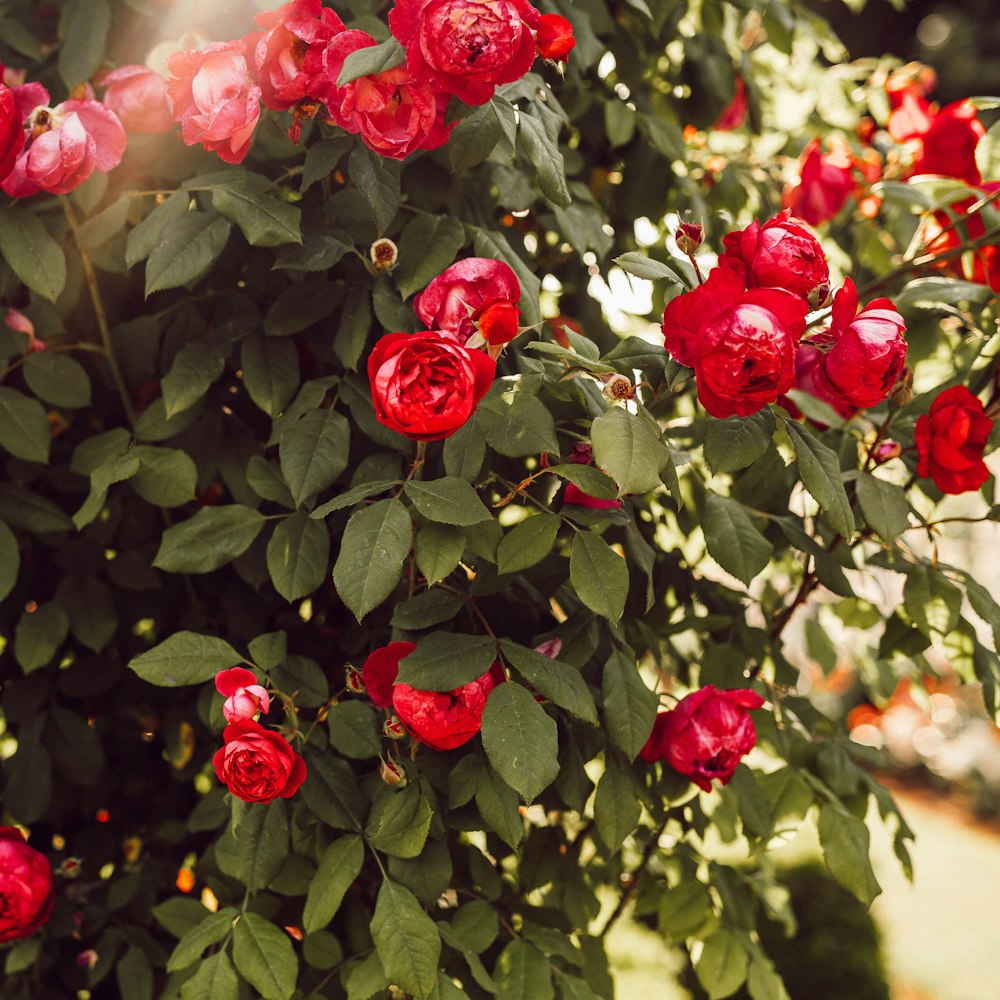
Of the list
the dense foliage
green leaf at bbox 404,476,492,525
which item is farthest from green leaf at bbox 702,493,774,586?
green leaf at bbox 404,476,492,525

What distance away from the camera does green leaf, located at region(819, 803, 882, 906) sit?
114cm

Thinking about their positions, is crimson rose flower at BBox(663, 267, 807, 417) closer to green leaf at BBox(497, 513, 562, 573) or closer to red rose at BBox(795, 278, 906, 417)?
red rose at BBox(795, 278, 906, 417)

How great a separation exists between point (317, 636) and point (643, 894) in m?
0.63

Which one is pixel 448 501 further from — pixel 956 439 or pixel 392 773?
pixel 956 439

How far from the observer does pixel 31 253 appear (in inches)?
41.9

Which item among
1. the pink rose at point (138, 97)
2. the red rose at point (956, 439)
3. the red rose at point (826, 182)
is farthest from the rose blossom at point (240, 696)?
the red rose at point (826, 182)

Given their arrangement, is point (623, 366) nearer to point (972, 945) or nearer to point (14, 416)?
point (14, 416)

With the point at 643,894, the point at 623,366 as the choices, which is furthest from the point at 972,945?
the point at 623,366

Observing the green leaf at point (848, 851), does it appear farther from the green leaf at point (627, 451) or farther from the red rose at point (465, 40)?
the red rose at point (465, 40)

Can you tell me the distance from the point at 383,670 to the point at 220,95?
0.61m

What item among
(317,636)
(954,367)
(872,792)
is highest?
(954,367)

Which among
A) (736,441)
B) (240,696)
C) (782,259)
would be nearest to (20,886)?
(240,696)

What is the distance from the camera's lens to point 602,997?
1279 mm

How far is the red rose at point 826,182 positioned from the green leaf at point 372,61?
37.9 inches
